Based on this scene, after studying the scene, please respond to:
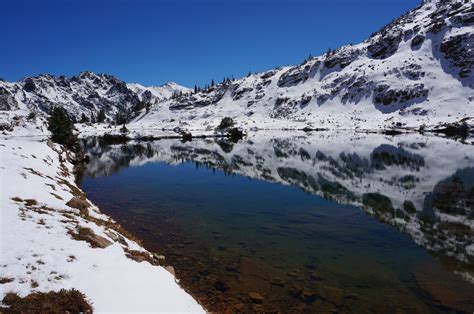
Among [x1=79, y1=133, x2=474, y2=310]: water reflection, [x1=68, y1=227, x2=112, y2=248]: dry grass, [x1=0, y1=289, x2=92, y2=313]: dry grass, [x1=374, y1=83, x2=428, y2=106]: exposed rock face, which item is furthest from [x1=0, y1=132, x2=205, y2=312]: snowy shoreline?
[x1=374, y1=83, x2=428, y2=106]: exposed rock face

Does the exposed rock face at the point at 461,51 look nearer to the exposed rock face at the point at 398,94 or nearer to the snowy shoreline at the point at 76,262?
the exposed rock face at the point at 398,94

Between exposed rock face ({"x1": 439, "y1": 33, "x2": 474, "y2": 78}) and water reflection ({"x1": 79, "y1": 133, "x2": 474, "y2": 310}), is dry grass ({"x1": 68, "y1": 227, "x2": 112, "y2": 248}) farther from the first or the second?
exposed rock face ({"x1": 439, "y1": 33, "x2": 474, "y2": 78})

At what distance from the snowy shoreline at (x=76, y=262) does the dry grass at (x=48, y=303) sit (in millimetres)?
320

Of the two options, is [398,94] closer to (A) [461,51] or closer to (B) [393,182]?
(A) [461,51]

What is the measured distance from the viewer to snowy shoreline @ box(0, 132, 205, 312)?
1126 centimetres

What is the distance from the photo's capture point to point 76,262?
13219mm

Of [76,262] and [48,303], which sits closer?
[48,303]

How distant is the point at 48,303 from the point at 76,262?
11.0 feet

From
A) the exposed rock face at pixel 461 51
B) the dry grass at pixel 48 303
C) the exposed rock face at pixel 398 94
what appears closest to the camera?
the dry grass at pixel 48 303

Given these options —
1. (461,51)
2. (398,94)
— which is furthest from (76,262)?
(461,51)

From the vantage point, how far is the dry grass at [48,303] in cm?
955

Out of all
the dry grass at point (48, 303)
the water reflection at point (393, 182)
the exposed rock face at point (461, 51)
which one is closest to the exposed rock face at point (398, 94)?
the exposed rock face at point (461, 51)

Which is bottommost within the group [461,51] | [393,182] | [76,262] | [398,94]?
[76,262]

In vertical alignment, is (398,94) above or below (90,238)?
above
